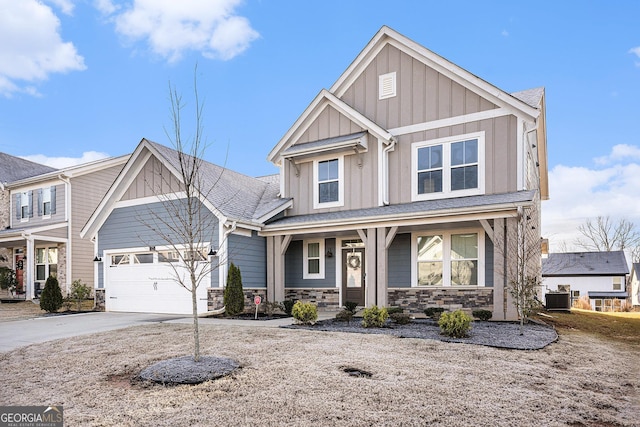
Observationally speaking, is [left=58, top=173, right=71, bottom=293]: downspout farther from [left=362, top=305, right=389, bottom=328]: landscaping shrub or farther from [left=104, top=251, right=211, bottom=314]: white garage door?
[left=362, top=305, right=389, bottom=328]: landscaping shrub

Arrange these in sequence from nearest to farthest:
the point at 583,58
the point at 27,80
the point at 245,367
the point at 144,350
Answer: the point at 245,367 < the point at 144,350 < the point at 583,58 < the point at 27,80

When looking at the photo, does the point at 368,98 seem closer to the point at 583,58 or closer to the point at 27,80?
the point at 583,58

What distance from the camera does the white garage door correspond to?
13.8m

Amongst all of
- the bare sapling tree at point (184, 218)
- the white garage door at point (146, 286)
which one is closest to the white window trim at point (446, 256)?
the bare sapling tree at point (184, 218)

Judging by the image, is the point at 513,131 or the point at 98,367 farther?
the point at 513,131

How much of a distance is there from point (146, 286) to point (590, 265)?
3935cm

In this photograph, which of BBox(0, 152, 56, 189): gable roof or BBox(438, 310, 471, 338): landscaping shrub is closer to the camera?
BBox(438, 310, 471, 338): landscaping shrub

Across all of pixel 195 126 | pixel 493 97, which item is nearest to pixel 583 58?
pixel 493 97

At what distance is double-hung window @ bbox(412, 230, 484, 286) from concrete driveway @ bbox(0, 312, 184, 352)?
7654 millimetres

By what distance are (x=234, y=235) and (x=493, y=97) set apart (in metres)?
8.58

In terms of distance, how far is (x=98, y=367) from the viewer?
6.47 metres

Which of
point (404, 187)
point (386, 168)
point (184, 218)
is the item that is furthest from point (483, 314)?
point (184, 218)

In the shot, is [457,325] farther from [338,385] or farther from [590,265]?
[590,265]

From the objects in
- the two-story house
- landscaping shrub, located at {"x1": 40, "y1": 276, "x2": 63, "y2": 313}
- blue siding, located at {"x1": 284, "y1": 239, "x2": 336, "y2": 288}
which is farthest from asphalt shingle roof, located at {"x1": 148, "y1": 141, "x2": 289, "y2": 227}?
the two-story house
